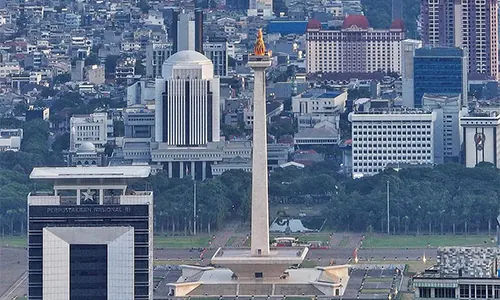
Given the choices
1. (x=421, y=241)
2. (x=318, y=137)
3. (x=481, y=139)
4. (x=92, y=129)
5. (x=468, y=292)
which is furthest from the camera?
(x=318, y=137)

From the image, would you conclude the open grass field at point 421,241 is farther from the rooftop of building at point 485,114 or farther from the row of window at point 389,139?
the row of window at point 389,139

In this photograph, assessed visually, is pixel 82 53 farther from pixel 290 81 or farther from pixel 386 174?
pixel 386 174

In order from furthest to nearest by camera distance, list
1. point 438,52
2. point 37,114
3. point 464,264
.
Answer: point 37,114 < point 438,52 < point 464,264

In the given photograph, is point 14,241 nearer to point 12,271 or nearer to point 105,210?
point 12,271

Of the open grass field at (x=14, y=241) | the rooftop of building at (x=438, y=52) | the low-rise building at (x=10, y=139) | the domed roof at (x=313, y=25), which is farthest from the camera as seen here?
the domed roof at (x=313, y=25)

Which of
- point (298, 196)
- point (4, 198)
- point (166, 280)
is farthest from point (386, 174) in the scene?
point (166, 280)

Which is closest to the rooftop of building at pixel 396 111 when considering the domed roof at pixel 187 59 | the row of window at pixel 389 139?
the row of window at pixel 389 139

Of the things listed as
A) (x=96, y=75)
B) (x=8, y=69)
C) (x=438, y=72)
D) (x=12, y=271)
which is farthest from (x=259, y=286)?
(x=8, y=69)
